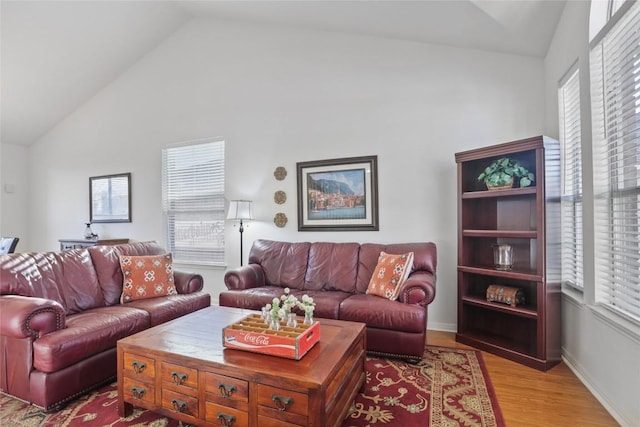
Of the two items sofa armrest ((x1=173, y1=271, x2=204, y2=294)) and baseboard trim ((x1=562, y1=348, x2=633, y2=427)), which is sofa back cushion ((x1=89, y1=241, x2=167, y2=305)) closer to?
sofa armrest ((x1=173, y1=271, x2=204, y2=294))

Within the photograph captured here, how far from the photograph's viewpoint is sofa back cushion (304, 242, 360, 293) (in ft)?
11.2

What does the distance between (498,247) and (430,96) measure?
172cm

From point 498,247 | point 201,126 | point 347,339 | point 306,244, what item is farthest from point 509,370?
point 201,126

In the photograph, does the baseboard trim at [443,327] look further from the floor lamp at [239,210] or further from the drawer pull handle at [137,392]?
the drawer pull handle at [137,392]

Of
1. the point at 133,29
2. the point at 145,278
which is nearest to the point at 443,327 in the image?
the point at 145,278

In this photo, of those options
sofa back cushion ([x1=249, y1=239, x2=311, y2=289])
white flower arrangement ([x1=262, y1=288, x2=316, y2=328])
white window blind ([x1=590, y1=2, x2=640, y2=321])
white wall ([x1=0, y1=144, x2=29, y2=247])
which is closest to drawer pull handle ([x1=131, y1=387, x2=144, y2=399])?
white flower arrangement ([x1=262, y1=288, x2=316, y2=328])

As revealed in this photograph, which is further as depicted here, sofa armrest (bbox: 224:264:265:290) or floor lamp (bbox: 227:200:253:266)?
floor lamp (bbox: 227:200:253:266)

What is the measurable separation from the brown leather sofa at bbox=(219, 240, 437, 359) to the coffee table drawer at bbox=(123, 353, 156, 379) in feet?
4.39

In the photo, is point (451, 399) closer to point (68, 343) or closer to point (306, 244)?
point (306, 244)

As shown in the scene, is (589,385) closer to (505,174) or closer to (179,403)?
(505,174)

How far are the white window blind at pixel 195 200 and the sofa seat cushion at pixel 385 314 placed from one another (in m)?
2.46

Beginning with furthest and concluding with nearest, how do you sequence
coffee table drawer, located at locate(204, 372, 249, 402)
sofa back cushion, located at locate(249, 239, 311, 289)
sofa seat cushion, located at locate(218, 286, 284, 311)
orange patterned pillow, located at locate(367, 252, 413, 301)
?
sofa back cushion, located at locate(249, 239, 311, 289), sofa seat cushion, located at locate(218, 286, 284, 311), orange patterned pillow, located at locate(367, 252, 413, 301), coffee table drawer, located at locate(204, 372, 249, 402)

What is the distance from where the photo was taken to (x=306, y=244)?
3.76 m

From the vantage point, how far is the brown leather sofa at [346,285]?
2652 millimetres
